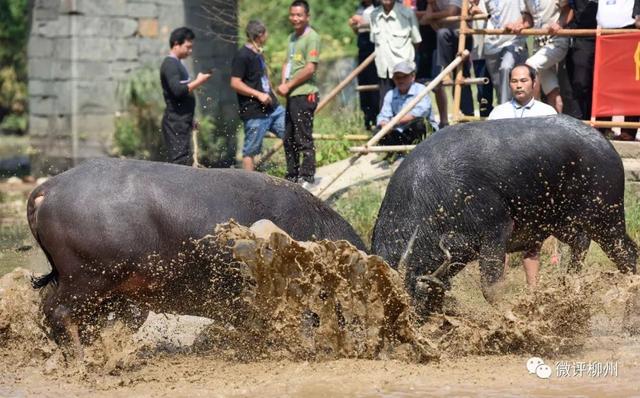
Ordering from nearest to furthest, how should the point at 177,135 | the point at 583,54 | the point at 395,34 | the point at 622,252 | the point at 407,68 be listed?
the point at 622,252
the point at 583,54
the point at 407,68
the point at 395,34
the point at 177,135

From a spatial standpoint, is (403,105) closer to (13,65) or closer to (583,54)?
(583,54)

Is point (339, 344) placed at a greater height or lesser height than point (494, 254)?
lesser

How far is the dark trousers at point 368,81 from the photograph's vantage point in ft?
39.3

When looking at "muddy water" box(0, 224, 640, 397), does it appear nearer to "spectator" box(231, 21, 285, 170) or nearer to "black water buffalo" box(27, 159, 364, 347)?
"black water buffalo" box(27, 159, 364, 347)

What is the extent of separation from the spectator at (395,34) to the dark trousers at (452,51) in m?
0.32

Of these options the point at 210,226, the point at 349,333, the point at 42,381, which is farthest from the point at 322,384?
the point at 42,381

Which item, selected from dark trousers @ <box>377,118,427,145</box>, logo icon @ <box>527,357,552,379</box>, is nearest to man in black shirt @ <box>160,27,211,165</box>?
dark trousers @ <box>377,118,427,145</box>

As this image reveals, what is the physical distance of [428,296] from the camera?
21.5ft

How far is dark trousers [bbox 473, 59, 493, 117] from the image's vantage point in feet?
34.8

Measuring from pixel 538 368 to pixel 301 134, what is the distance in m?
4.91

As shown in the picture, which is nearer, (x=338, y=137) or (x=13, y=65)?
(x=338, y=137)

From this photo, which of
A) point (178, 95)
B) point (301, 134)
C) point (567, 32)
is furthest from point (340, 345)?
point (178, 95)

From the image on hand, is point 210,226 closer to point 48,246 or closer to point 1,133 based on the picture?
point 48,246

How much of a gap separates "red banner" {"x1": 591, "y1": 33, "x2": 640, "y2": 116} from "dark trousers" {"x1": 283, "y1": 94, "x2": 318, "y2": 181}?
2.67 m
